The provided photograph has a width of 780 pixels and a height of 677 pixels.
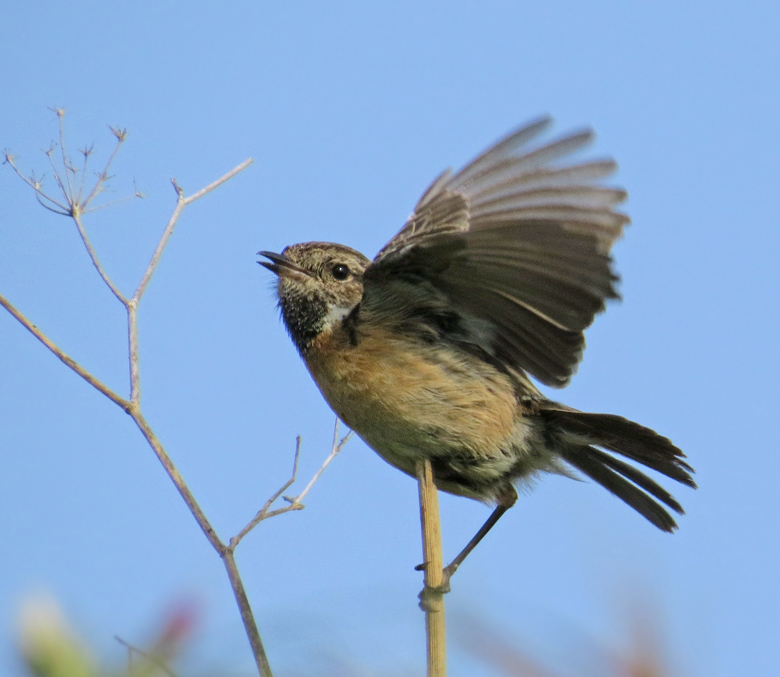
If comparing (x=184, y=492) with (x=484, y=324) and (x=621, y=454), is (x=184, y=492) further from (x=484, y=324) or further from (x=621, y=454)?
(x=621, y=454)

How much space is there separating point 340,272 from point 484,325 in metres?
1.04

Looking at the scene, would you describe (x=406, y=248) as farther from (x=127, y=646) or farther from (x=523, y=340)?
(x=127, y=646)

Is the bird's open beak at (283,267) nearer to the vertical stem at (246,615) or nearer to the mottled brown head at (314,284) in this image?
the mottled brown head at (314,284)

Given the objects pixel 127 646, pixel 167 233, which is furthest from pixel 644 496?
pixel 127 646

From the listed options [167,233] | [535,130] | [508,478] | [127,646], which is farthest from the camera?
[508,478]

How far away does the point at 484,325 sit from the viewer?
15.5 ft

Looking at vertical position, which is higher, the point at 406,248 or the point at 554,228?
the point at 554,228

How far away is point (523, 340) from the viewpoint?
4.68 m

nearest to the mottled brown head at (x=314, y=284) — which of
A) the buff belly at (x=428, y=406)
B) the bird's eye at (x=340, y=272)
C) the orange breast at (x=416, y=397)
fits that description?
the bird's eye at (x=340, y=272)

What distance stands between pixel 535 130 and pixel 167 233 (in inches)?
69.5

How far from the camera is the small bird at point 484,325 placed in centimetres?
426

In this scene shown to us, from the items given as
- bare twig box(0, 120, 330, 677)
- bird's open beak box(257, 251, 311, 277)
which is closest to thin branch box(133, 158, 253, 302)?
bare twig box(0, 120, 330, 677)

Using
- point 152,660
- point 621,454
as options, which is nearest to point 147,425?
point 152,660

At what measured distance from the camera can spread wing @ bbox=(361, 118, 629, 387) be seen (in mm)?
4238
